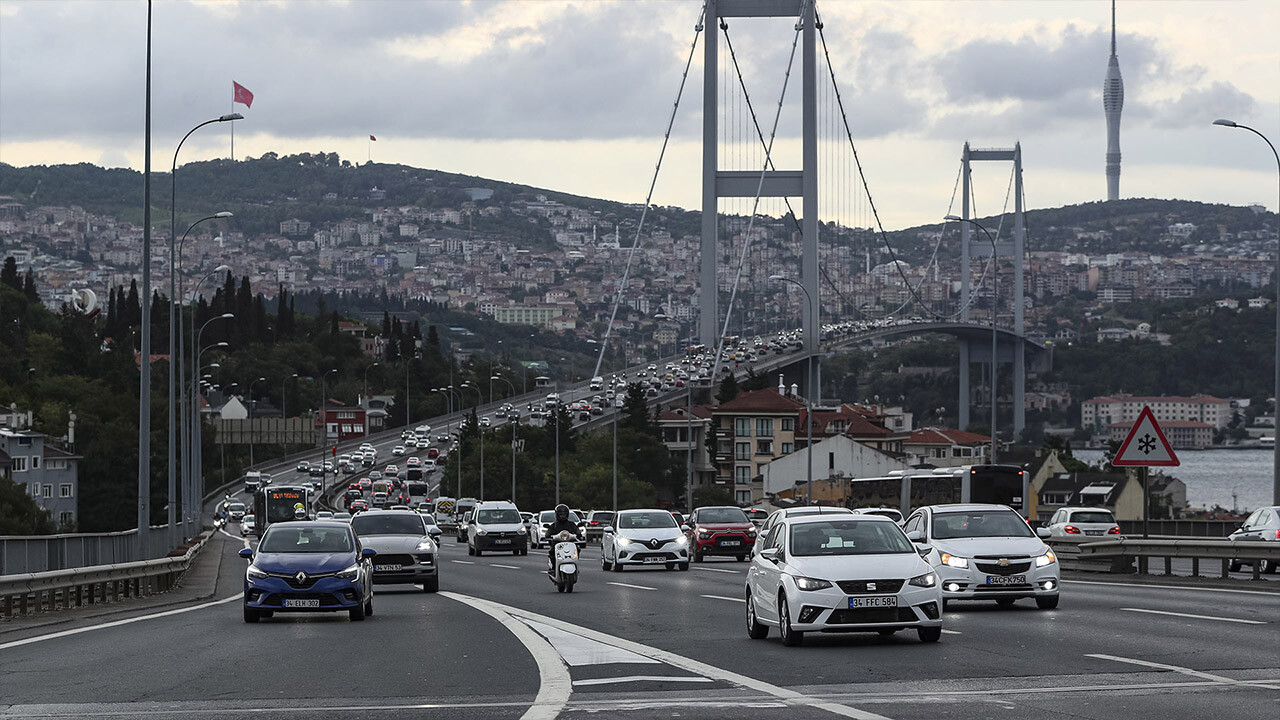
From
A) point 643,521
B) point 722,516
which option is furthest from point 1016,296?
point 643,521

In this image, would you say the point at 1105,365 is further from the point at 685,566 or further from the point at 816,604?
the point at 816,604

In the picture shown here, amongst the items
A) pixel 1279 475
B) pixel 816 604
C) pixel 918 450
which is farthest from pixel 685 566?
pixel 918 450

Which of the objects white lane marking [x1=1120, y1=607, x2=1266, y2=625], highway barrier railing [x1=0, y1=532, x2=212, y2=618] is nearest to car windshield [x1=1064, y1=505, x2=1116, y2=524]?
highway barrier railing [x1=0, y1=532, x2=212, y2=618]

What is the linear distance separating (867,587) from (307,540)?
936cm

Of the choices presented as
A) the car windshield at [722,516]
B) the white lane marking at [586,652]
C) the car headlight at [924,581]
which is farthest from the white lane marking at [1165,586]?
the car windshield at [722,516]

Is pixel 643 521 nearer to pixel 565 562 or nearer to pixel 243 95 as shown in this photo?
pixel 565 562

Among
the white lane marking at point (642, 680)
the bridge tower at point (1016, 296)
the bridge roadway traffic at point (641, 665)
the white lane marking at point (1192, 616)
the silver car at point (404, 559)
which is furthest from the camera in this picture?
the bridge tower at point (1016, 296)

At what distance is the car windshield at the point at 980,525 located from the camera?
920 inches

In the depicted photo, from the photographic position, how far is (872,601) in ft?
55.2

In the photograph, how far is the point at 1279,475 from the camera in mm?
39438

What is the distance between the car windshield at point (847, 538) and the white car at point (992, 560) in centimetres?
439

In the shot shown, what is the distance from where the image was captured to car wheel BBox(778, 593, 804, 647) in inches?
680

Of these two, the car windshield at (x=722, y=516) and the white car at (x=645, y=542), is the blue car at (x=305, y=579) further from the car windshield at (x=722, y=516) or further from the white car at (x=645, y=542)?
the car windshield at (x=722, y=516)

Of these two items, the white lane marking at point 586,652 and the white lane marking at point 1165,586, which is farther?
the white lane marking at point 1165,586
